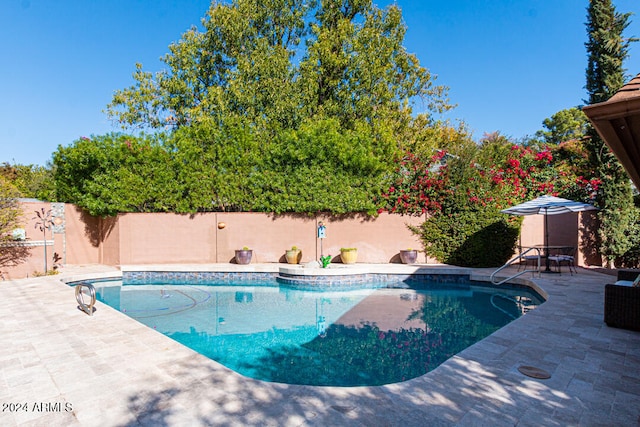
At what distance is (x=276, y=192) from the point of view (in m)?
13.7

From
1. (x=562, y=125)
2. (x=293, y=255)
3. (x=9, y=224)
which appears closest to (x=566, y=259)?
(x=293, y=255)

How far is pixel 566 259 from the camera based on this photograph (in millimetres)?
9867

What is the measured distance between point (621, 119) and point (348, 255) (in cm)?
1056

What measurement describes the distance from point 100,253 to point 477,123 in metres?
25.5

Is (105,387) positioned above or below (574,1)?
below

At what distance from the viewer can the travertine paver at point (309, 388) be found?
293 cm

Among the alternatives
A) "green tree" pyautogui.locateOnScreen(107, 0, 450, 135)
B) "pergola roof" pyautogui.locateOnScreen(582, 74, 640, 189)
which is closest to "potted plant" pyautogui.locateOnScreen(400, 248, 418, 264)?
"green tree" pyautogui.locateOnScreen(107, 0, 450, 135)

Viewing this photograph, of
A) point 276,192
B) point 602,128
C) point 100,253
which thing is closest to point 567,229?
point 276,192

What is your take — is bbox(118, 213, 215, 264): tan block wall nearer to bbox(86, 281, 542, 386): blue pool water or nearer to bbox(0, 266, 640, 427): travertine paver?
bbox(86, 281, 542, 386): blue pool water

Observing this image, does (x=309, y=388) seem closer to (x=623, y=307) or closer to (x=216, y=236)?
(x=623, y=307)

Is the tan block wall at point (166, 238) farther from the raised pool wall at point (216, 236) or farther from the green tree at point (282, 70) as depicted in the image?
the green tree at point (282, 70)

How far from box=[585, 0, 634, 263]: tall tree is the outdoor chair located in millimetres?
862

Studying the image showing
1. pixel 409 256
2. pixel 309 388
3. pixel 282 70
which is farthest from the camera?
pixel 282 70

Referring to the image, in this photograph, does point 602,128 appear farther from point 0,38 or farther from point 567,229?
point 0,38
